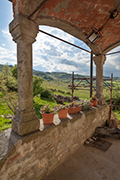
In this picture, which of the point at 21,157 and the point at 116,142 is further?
the point at 116,142

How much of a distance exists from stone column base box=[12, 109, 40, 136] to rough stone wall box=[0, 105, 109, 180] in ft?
0.34

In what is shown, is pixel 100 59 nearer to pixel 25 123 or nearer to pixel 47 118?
pixel 47 118

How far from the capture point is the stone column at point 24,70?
1.81m

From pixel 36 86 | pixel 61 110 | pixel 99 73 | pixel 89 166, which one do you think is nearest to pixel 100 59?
pixel 99 73

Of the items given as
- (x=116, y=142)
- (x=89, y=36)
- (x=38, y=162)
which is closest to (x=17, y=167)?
(x=38, y=162)

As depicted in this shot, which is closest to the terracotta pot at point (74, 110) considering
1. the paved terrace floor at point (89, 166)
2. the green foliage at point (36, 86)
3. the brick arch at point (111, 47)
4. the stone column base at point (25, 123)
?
the paved terrace floor at point (89, 166)

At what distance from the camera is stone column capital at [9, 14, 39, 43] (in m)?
1.78

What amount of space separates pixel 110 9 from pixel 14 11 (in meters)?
2.27

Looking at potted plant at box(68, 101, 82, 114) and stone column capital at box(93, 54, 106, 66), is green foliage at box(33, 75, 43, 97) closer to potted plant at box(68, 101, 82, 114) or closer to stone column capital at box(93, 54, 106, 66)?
stone column capital at box(93, 54, 106, 66)

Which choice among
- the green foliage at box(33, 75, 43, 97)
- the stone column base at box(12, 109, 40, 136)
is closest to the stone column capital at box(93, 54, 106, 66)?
the stone column base at box(12, 109, 40, 136)

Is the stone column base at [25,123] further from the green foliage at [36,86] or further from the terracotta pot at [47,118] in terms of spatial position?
the green foliage at [36,86]

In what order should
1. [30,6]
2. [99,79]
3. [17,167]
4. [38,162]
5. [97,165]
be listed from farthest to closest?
[99,79]
[97,165]
[38,162]
[30,6]
[17,167]

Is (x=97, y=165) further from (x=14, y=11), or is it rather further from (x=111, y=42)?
(x=111, y=42)

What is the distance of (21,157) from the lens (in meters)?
1.70
